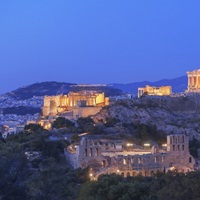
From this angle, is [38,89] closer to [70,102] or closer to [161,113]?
[70,102]

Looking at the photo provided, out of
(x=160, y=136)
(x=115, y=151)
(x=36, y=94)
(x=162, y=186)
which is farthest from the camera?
(x=36, y=94)

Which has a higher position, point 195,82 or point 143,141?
point 195,82

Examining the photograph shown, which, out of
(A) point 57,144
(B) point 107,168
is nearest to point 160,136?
(A) point 57,144

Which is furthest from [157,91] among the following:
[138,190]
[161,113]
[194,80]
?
[138,190]

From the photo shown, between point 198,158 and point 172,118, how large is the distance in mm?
23468

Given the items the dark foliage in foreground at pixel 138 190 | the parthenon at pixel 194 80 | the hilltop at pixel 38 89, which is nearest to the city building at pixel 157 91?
the parthenon at pixel 194 80

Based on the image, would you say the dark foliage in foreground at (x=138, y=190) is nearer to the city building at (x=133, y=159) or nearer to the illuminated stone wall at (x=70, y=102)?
the city building at (x=133, y=159)

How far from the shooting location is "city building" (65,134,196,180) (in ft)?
145

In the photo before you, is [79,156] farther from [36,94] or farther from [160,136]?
[36,94]

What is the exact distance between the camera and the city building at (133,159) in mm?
44312

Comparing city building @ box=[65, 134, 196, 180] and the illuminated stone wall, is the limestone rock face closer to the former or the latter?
the illuminated stone wall

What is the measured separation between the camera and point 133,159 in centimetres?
4469

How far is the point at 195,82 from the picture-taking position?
312 ft

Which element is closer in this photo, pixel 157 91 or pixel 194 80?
pixel 157 91
